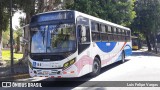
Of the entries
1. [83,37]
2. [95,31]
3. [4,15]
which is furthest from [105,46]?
[4,15]

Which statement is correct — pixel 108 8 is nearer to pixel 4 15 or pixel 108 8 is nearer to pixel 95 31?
pixel 4 15

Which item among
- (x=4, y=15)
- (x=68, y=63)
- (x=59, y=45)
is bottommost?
(x=68, y=63)

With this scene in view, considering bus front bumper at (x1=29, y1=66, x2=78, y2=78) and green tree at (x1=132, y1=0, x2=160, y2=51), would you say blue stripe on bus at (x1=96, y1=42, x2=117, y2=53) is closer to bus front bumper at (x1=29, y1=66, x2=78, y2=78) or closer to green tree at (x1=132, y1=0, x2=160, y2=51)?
bus front bumper at (x1=29, y1=66, x2=78, y2=78)

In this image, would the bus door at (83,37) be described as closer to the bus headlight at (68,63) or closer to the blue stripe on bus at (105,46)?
the bus headlight at (68,63)

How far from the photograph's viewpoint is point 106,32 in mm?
14539

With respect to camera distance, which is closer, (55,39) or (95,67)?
(55,39)

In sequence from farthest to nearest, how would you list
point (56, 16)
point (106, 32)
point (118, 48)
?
1. point (118, 48)
2. point (106, 32)
3. point (56, 16)

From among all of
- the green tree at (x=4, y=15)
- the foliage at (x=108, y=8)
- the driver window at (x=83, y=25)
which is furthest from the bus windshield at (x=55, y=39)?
the foliage at (x=108, y=8)

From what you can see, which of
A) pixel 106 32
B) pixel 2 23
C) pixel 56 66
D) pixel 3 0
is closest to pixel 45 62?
pixel 56 66

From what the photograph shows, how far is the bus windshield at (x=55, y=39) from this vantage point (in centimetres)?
980

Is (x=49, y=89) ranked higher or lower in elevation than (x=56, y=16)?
lower

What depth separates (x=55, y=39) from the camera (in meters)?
9.80

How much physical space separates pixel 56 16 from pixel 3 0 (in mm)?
6896

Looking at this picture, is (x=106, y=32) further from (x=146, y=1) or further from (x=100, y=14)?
(x=146, y=1)
